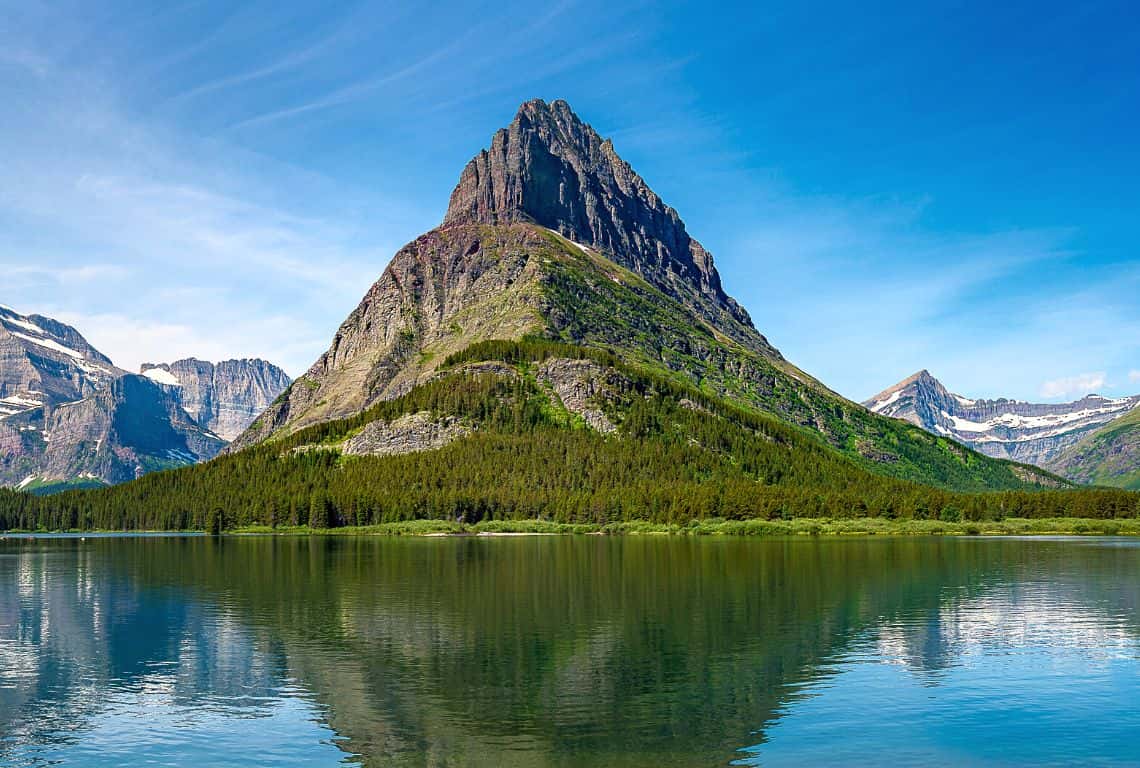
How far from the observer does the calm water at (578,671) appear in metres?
42.2

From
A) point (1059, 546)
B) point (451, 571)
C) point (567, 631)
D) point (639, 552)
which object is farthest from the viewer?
point (1059, 546)

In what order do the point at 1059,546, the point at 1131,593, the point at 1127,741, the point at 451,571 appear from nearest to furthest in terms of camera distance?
the point at 1127,741
the point at 1131,593
the point at 451,571
the point at 1059,546

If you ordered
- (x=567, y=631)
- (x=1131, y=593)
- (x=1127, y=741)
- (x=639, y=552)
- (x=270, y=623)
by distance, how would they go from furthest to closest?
(x=639, y=552) < (x=1131, y=593) < (x=270, y=623) < (x=567, y=631) < (x=1127, y=741)

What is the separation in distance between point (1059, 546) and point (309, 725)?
175 meters

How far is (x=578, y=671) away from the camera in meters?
56.9

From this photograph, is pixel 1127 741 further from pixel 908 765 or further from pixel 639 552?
pixel 639 552

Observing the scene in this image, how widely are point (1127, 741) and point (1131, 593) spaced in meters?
63.7

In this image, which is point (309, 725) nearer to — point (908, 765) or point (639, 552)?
point (908, 765)

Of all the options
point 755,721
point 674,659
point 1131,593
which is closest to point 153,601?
point 674,659

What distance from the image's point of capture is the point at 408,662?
198 ft

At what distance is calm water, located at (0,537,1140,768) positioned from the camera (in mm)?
42156

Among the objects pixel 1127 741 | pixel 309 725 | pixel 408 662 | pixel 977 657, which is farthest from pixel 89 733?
pixel 977 657

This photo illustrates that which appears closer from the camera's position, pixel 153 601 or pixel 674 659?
pixel 674 659

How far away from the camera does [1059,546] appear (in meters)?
182
